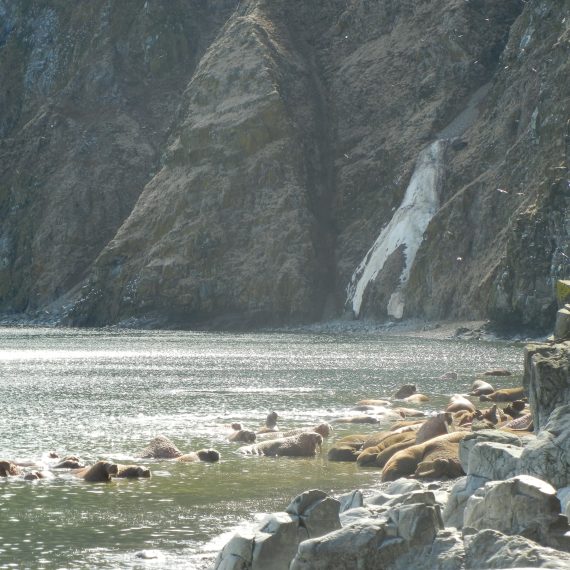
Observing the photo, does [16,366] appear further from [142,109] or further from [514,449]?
[142,109]

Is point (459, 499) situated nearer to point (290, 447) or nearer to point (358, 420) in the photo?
point (290, 447)

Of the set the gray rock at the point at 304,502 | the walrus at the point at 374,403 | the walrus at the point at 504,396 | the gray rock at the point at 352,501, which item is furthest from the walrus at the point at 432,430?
the walrus at the point at 504,396

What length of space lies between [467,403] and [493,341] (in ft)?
223

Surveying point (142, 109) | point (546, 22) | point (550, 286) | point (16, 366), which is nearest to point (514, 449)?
point (16, 366)

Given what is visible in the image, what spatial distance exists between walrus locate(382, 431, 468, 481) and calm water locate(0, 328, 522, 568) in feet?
1.99

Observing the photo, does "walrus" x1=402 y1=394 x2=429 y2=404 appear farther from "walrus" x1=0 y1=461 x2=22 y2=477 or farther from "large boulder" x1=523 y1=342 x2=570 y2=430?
"walrus" x1=0 y1=461 x2=22 y2=477

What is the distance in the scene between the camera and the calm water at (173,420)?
25641 mm

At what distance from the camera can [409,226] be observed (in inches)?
5733

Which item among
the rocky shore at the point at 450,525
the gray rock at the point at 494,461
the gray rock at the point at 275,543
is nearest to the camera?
the rocky shore at the point at 450,525

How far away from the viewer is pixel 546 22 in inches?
5463

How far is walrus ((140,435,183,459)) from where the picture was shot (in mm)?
37656

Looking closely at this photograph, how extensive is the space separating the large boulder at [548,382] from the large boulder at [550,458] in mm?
7243

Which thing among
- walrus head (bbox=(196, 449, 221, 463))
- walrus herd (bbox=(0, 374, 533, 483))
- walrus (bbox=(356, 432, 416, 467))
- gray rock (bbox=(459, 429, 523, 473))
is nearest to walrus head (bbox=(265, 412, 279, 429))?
walrus herd (bbox=(0, 374, 533, 483))

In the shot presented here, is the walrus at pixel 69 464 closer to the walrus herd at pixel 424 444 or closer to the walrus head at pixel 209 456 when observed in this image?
the walrus head at pixel 209 456
